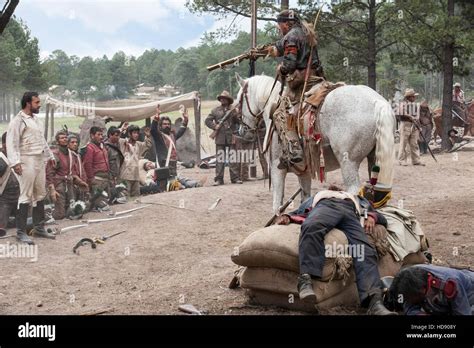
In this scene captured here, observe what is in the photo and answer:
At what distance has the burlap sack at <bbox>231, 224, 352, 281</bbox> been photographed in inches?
204

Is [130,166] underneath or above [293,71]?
underneath

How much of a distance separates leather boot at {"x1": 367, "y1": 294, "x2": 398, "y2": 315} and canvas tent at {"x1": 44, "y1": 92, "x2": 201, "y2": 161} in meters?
9.52

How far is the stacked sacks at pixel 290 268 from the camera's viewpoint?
17.0ft

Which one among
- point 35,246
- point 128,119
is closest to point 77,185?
point 35,246

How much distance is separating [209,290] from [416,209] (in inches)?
194

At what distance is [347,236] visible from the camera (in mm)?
5293

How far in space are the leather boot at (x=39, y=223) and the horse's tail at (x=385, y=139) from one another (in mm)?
4620

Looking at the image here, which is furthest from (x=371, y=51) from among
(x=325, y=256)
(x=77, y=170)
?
(x=325, y=256)

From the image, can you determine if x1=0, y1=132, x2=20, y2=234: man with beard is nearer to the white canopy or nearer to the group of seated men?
the group of seated men

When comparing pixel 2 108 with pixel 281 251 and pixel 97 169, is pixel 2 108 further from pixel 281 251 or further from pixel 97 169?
pixel 281 251

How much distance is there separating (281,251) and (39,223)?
4879 mm

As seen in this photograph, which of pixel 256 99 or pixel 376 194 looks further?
pixel 256 99

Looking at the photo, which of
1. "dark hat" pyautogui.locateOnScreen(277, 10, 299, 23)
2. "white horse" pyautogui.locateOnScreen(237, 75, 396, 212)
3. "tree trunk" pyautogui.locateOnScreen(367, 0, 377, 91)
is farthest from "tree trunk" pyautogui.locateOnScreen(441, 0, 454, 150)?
"white horse" pyautogui.locateOnScreen(237, 75, 396, 212)
